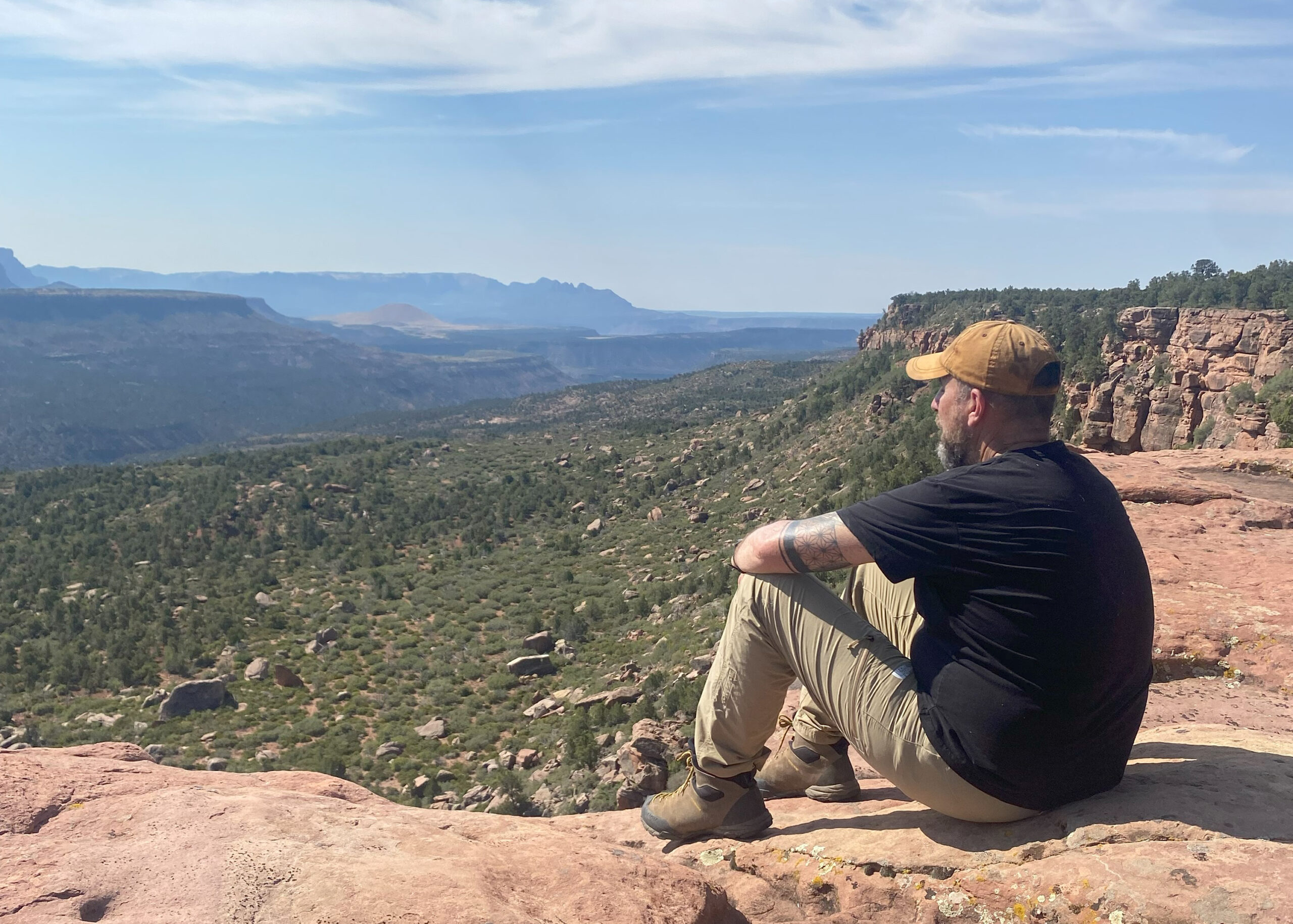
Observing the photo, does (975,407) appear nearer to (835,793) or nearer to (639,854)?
(835,793)

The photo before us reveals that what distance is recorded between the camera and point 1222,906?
2.83m

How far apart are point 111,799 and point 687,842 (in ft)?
10.1

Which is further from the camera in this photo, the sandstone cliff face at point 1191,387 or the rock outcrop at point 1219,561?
the sandstone cliff face at point 1191,387

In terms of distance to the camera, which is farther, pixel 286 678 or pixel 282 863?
pixel 286 678

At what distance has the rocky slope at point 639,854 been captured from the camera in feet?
10.2

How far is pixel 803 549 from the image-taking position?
12.7 ft

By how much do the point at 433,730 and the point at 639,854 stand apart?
16.2m

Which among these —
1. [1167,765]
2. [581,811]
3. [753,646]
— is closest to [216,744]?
[581,811]

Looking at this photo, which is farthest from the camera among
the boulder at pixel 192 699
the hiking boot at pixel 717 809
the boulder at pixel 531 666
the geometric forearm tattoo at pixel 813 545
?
the boulder at pixel 531 666

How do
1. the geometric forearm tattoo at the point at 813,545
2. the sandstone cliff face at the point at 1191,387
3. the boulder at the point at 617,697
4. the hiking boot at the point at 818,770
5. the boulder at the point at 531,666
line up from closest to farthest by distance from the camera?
the geometric forearm tattoo at the point at 813,545
the hiking boot at the point at 818,770
the boulder at the point at 617,697
the boulder at the point at 531,666
the sandstone cliff face at the point at 1191,387

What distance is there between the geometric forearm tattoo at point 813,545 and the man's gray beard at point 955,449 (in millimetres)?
717

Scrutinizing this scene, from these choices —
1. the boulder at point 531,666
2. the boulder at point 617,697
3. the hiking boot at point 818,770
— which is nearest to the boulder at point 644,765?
the hiking boot at point 818,770

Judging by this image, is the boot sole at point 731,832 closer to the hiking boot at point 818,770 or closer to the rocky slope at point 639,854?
the rocky slope at point 639,854

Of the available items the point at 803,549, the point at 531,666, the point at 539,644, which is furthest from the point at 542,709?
the point at 803,549
